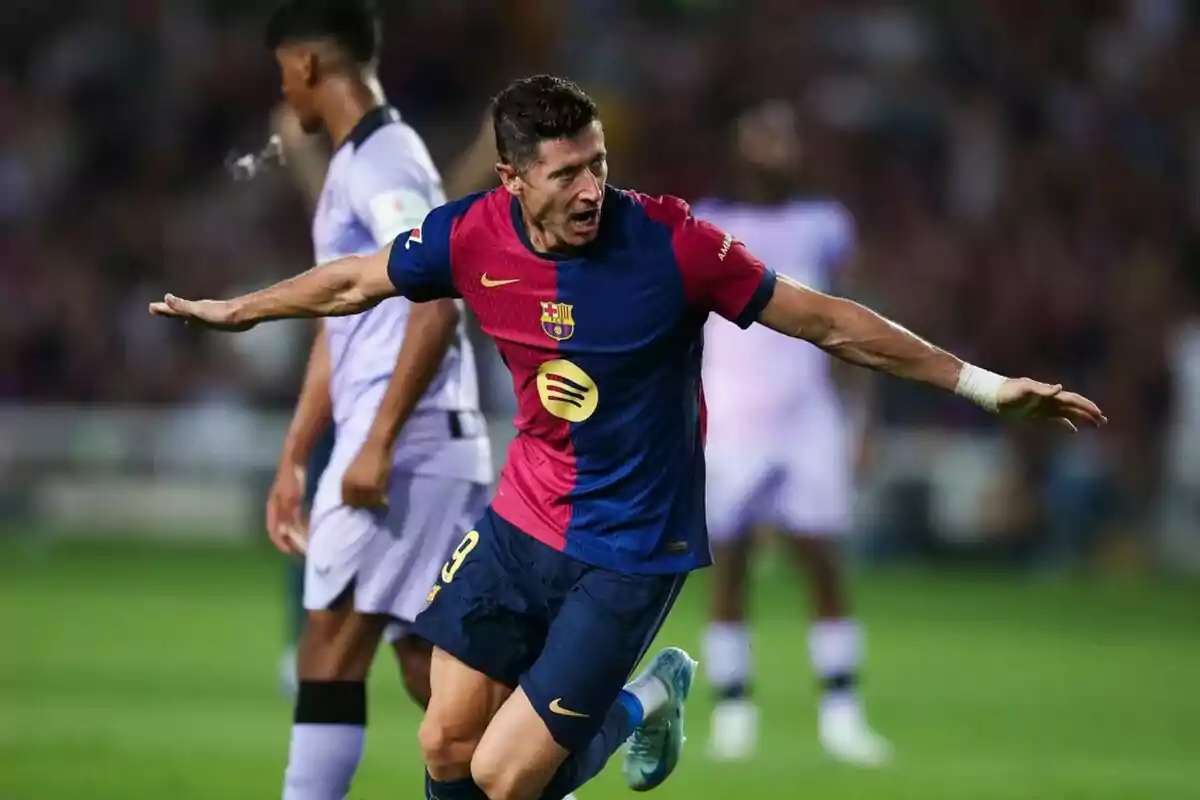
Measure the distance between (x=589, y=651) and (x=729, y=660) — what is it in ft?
13.7

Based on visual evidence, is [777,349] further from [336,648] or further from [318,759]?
[318,759]

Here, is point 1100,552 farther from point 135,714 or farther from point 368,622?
point 368,622

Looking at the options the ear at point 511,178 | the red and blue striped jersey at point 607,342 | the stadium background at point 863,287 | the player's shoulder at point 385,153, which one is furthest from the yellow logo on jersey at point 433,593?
the stadium background at point 863,287

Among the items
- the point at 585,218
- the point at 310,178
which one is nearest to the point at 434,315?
the point at 585,218

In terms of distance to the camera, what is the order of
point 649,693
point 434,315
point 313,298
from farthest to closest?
1. point 649,693
2. point 434,315
3. point 313,298

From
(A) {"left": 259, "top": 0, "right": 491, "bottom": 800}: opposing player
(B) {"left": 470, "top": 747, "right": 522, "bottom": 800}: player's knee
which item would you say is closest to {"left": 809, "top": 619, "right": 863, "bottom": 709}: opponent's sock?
(A) {"left": 259, "top": 0, "right": 491, "bottom": 800}: opposing player

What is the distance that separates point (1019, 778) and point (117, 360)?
1409cm

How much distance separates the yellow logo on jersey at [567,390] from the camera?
19.0 ft

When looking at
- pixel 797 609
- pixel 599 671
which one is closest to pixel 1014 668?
pixel 797 609

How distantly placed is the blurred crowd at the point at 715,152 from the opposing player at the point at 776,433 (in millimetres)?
8660

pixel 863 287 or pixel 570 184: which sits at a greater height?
pixel 863 287

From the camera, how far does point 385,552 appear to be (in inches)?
259

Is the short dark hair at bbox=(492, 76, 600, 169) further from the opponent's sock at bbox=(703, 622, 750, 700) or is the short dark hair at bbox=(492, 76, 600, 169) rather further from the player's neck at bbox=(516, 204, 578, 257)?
the opponent's sock at bbox=(703, 622, 750, 700)

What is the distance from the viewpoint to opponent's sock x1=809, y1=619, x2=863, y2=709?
975 centimetres
